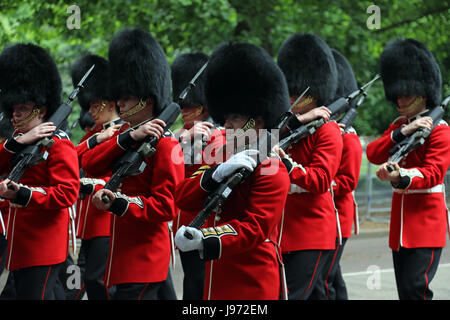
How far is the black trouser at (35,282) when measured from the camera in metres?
4.73

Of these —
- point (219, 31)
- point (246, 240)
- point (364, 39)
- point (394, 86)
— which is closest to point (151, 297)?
point (246, 240)

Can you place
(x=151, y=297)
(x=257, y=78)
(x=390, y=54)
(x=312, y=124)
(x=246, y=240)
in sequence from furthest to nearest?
(x=390, y=54) → (x=312, y=124) → (x=151, y=297) → (x=257, y=78) → (x=246, y=240)

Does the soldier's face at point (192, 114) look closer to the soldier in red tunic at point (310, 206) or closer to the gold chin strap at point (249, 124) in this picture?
the soldier in red tunic at point (310, 206)

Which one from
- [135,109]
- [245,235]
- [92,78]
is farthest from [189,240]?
[92,78]

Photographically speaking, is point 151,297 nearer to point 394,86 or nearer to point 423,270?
point 423,270

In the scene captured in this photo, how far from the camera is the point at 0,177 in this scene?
5.32 metres

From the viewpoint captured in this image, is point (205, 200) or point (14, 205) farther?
point (14, 205)

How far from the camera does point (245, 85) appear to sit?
13.3 feet

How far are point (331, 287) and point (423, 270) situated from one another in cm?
84

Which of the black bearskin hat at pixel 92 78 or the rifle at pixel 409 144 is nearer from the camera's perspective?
the rifle at pixel 409 144

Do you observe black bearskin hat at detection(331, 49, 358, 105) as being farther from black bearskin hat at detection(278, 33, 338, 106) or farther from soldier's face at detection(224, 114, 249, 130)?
soldier's face at detection(224, 114, 249, 130)

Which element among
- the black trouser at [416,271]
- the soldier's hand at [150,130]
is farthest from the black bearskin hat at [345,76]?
the soldier's hand at [150,130]

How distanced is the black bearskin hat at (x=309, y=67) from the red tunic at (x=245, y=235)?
212 centimetres

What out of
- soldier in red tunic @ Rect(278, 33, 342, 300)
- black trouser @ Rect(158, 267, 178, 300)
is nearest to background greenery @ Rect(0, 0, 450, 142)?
soldier in red tunic @ Rect(278, 33, 342, 300)
